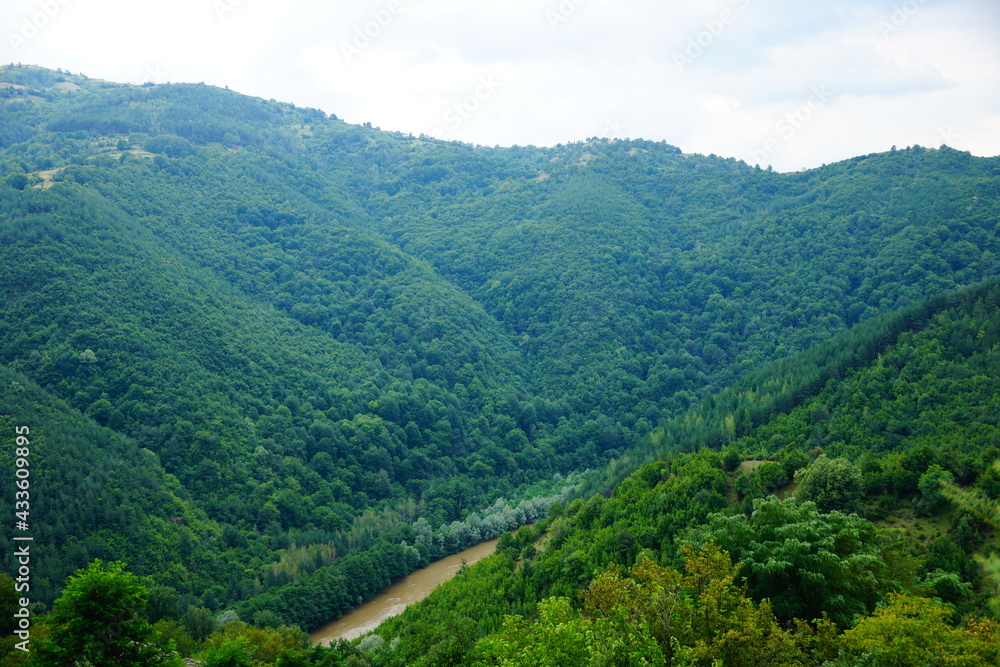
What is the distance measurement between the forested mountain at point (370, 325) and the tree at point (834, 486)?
609cm

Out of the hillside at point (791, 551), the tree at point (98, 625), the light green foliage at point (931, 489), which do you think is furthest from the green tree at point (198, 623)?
the light green foliage at point (931, 489)

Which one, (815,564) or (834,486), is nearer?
(815,564)

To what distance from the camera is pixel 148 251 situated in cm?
10675

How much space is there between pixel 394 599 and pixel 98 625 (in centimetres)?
5207

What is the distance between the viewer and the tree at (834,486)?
126 feet

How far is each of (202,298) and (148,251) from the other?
1213cm

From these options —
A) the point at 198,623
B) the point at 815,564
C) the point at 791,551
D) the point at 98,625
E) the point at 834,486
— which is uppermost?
the point at 98,625

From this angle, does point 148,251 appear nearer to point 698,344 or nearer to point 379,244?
point 379,244

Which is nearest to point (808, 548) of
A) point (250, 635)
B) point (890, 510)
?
point (890, 510)

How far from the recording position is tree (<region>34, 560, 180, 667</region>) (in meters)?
24.0

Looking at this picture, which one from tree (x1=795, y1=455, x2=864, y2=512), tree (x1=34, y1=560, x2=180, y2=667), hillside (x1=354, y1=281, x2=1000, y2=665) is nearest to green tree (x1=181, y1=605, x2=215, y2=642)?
hillside (x1=354, y1=281, x2=1000, y2=665)

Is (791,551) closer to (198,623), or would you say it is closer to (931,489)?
(931,489)

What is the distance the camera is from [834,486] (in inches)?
1518

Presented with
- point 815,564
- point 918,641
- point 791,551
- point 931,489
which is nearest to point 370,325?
point 931,489
